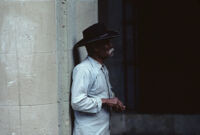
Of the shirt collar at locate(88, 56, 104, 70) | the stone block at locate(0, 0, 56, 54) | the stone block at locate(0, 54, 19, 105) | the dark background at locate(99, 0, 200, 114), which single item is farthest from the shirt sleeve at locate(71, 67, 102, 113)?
the dark background at locate(99, 0, 200, 114)

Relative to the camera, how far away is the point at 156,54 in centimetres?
808

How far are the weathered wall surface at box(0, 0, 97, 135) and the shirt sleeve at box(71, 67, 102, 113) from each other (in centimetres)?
30

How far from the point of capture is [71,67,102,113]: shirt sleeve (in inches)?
157

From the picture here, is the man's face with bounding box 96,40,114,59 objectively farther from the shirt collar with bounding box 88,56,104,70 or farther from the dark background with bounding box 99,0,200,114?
the dark background with bounding box 99,0,200,114

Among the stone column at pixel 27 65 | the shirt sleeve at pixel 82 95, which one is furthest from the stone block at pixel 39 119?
the shirt sleeve at pixel 82 95

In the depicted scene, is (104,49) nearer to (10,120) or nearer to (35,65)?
(35,65)

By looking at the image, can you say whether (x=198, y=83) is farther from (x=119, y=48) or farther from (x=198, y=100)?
(x=119, y=48)

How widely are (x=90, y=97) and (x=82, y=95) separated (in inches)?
8.6

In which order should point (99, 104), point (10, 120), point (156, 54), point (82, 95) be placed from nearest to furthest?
point (82, 95)
point (99, 104)
point (10, 120)
point (156, 54)

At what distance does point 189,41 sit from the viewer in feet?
26.2

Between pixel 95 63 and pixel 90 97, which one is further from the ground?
pixel 95 63

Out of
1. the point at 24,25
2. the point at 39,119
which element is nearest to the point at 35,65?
the point at 24,25

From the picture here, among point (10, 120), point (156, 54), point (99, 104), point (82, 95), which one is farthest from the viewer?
point (156, 54)

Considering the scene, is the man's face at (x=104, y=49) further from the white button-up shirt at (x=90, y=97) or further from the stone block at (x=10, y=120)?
the stone block at (x=10, y=120)
